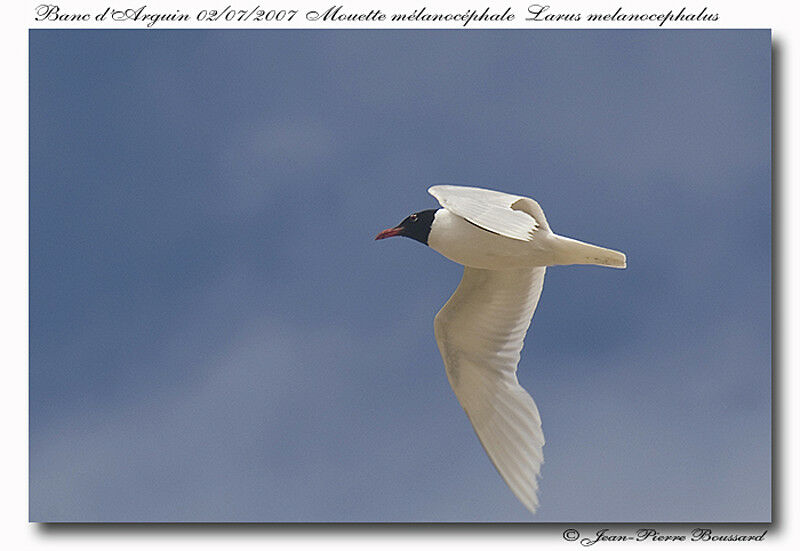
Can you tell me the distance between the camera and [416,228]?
5.98 meters

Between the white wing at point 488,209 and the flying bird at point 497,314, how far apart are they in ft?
0.05

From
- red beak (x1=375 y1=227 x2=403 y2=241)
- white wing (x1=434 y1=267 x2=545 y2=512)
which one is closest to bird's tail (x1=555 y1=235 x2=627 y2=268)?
white wing (x1=434 y1=267 x2=545 y2=512)

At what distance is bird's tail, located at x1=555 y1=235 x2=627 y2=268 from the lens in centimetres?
579

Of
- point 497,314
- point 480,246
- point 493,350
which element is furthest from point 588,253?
point 493,350

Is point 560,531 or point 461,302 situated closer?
point 560,531

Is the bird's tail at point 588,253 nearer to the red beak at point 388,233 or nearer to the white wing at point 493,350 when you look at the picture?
the white wing at point 493,350

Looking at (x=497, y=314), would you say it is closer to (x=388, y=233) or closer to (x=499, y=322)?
(x=499, y=322)

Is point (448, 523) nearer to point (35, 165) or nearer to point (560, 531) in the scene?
point (560, 531)

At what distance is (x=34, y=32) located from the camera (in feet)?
19.0

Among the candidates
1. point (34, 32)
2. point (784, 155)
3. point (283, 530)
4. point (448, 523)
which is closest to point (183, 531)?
point (283, 530)

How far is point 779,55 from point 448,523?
104 inches

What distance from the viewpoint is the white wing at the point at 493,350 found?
615cm

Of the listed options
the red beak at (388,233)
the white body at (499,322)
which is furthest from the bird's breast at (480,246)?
the red beak at (388,233)

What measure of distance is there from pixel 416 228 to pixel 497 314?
69 cm
